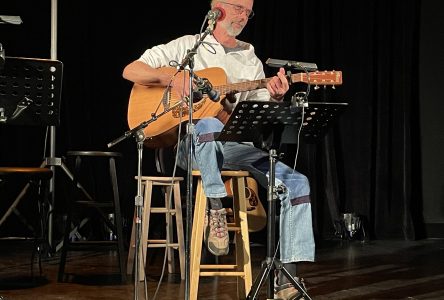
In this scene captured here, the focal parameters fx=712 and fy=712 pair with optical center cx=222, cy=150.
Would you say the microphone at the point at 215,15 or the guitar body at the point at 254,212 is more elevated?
the microphone at the point at 215,15

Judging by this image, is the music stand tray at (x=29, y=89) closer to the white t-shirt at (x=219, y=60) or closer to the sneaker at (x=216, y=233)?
the white t-shirt at (x=219, y=60)

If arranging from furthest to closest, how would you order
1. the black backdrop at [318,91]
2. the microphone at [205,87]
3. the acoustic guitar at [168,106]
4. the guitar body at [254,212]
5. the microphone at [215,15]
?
the black backdrop at [318,91] → the guitar body at [254,212] → the acoustic guitar at [168,106] → the microphone at [205,87] → the microphone at [215,15]

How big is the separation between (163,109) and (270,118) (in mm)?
885

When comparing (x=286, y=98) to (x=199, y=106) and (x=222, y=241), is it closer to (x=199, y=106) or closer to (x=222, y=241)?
(x=199, y=106)

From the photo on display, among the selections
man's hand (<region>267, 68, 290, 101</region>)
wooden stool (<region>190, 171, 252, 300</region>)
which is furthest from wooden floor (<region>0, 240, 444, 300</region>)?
man's hand (<region>267, 68, 290, 101</region>)

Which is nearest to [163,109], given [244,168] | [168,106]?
[168,106]

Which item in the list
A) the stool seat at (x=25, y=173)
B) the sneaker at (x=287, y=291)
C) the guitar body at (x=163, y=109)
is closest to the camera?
the sneaker at (x=287, y=291)

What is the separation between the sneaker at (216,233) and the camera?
3.26 meters

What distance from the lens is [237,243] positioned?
3512 millimetres

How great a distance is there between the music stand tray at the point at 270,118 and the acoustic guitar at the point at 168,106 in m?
0.28

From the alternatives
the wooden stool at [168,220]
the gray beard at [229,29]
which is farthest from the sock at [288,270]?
the gray beard at [229,29]

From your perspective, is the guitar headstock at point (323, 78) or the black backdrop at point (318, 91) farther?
the black backdrop at point (318, 91)

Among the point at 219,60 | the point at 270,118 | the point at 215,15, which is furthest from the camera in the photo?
the point at 219,60

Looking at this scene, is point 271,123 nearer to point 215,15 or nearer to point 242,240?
point 215,15
